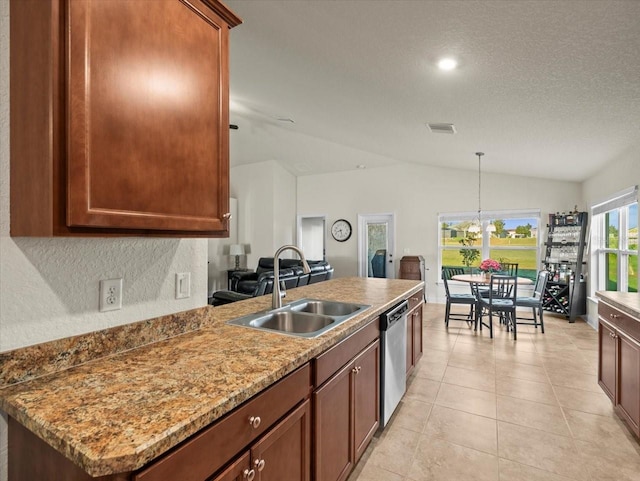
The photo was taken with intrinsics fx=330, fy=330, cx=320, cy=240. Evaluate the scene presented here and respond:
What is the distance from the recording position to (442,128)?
12.8 ft

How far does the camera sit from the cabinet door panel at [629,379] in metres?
2.01

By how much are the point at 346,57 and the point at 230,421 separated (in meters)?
2.54

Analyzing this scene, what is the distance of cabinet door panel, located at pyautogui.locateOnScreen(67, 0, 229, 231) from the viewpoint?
0.85 metres

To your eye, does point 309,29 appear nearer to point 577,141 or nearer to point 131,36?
point 131,36

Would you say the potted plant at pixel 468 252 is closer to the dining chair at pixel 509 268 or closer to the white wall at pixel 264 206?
the dining chair at pixel 509 268

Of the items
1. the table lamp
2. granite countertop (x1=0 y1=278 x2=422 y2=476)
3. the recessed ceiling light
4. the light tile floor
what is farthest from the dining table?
the table lamp

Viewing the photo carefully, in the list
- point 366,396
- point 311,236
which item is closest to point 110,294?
point 366,396

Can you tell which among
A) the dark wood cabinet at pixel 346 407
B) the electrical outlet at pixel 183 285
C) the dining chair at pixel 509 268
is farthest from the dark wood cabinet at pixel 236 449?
the dining chair at pixel 509 268

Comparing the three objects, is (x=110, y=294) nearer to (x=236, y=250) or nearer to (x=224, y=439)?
(x=224, y=439)

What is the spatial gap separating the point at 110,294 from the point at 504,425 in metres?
2.61

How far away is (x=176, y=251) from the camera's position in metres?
1.47

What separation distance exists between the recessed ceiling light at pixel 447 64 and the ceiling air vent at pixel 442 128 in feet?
4.87

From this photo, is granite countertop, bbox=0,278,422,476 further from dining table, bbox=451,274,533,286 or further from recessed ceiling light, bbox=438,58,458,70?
dining table, bbox=451,274,533,286

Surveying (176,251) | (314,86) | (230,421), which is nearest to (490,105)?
(314,86)
